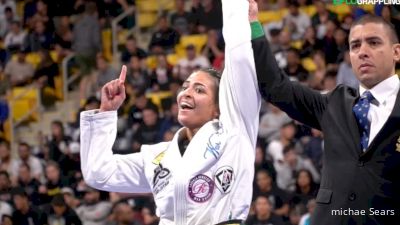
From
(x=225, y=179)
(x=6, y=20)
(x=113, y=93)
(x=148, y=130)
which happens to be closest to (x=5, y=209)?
(x=148, y=130)

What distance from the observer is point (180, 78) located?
12383mm

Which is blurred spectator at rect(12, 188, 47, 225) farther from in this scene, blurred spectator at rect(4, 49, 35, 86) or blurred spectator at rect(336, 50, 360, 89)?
blurred spectator at rect(4, 49, 35, 86)

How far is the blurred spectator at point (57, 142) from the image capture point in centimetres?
1199

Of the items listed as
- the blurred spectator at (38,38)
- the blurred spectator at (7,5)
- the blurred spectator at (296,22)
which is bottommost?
the blurred spectator at (38,38)

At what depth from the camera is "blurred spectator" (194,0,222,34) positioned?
13.5 metres

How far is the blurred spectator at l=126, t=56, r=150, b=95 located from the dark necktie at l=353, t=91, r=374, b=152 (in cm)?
873

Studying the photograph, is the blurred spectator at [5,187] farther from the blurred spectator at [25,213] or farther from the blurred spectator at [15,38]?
the blurred spectator at [15,38]

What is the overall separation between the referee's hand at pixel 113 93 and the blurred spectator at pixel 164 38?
9398mm

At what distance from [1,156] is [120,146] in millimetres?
1787

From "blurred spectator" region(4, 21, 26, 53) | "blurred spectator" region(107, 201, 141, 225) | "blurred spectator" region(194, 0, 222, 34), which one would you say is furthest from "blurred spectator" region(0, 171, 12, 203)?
"blurred spectator" region(4, 21, 26, 53)

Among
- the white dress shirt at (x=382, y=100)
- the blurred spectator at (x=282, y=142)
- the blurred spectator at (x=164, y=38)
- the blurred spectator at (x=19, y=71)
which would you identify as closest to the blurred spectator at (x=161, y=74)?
the blurred spectator at (x=164, y=38)

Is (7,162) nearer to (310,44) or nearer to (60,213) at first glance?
(60,213)

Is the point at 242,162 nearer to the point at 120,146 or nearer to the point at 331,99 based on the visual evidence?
the point at 331,99

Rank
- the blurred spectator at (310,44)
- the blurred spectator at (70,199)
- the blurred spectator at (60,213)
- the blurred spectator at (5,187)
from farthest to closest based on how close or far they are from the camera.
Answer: the blurred spectator at (310,44) → the blurred spectator at (5,187) → the blurred spectator at (70,199) → the blurred spectator at (60,213)
